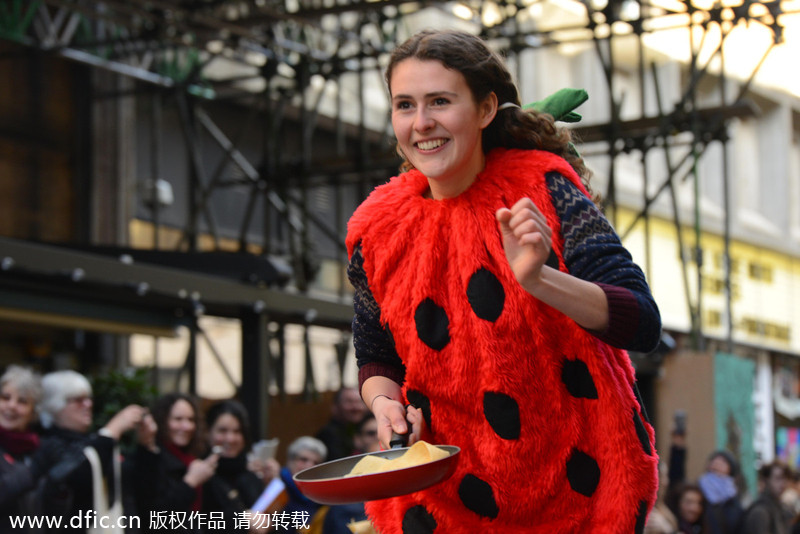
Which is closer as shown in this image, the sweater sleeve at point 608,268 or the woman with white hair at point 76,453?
the sweater sleeve at point 608,268

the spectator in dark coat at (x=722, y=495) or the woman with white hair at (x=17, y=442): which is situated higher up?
the woman with white hair at (x=17, y=442)

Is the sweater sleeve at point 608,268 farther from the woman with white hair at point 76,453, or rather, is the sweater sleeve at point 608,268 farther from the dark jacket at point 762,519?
the dark jacket at point 762,519

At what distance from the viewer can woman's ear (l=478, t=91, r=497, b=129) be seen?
2.32 meters

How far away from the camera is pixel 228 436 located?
5.86m

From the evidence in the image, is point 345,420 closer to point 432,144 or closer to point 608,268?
point 432,144

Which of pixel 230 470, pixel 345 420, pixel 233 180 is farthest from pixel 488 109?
pixel 233 180

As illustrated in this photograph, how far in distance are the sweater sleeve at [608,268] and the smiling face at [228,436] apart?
3.91 m

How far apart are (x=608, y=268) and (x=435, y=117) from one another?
0.45 m

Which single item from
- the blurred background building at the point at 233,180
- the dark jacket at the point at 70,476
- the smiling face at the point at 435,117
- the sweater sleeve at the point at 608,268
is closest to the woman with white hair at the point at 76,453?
the dark jacket at the point at 70,476

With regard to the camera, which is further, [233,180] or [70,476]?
[233,180]

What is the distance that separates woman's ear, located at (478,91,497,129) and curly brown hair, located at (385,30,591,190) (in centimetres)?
1

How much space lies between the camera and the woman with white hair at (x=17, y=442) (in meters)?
4.82

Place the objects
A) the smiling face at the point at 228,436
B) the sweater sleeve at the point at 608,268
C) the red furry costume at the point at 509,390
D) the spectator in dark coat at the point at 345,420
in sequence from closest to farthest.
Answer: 1. the sweater sleeve at the point at 608,268
2. the red furry costume at the point at 509,390
3. the smiling face at the point at 228,436
4. the spectator in dark coat at the point at 345,420

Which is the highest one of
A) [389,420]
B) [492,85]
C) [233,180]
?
[233,180]
